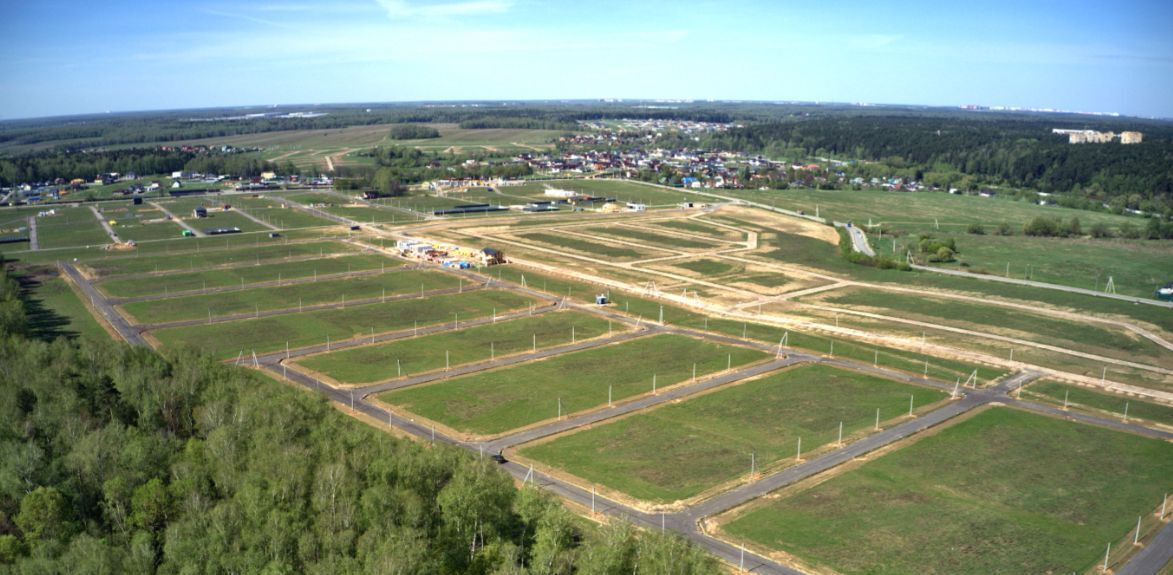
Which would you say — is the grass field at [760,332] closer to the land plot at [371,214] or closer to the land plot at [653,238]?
the land plot at [653,238]

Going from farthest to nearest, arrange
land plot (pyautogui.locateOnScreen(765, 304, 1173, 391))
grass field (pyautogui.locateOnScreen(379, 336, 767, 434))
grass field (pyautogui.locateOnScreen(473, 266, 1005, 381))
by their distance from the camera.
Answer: grass field (pyautogui.locateOnScreen(473, 266, 1005, 381))
land plot (pyautogui.locateOnScreen(765, 304, 1173, 391))
grass field (pyautogui.locateOnScreen(379, 336, 767, 434))

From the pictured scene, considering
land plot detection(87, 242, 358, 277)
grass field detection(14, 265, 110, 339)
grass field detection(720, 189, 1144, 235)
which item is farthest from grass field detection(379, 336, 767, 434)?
grass field detection(720, 189, 1144, 235)

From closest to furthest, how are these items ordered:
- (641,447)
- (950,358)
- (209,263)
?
1. (641,447)
2. (950,358)
3. (209,263)

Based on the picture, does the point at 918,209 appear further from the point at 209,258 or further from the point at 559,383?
the point at 209,258

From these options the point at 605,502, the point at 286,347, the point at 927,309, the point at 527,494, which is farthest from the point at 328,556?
the point at 927,309

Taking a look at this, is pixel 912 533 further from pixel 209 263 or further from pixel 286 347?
pixel 209 263

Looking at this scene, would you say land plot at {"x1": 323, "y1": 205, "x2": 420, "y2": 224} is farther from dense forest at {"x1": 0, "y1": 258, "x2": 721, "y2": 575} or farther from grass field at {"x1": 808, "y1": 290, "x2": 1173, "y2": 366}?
dense forest at {"x1": 0, "y1": 258, "x2": 721, "y2": 575}
